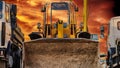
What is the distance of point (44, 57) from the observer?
10727 millimetres

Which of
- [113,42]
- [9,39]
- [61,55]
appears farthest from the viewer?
[113,42]

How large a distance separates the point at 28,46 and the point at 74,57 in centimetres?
109

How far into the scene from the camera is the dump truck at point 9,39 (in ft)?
40.3

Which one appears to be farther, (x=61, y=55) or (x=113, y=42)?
(x=113, y=42)

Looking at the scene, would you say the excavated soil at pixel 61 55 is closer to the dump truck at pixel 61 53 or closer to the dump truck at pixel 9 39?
the dump truck at pixel 61 53

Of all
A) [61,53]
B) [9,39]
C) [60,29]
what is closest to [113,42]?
[60,29]

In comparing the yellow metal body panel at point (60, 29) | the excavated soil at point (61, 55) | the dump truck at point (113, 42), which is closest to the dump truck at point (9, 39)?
the yellow metal body panel at point (60, 29)

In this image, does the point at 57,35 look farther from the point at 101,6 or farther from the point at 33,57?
the point at 101,6

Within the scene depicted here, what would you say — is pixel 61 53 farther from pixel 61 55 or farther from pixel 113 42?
pixel 113 42

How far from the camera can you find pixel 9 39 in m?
12.5

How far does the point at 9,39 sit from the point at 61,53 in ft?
7.35

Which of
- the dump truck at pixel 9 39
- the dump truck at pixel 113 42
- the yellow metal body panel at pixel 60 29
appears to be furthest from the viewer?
the dump truck at pixel 113 42

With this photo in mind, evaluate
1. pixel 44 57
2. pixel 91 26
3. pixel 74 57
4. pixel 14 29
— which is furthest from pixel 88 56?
pixel 91 26

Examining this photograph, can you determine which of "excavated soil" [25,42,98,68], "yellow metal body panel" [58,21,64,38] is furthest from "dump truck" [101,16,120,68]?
"excavated soil" [25,42,98,68]
